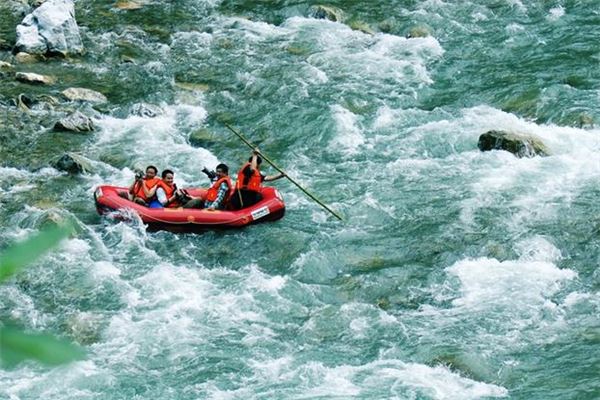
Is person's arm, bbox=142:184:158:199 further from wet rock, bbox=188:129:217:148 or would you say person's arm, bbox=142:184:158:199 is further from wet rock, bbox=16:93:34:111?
wet rock, bbox=16:93:34:111

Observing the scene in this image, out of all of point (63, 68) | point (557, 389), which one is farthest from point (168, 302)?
point (63, 68)

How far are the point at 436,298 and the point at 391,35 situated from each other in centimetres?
881

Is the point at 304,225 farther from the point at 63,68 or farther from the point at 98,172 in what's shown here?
the point at 63,68

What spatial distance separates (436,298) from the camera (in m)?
10.6

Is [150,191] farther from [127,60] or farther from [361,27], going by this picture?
[361,27]

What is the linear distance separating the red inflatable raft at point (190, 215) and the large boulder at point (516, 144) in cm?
345

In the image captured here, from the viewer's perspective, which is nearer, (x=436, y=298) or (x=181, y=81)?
(x=436, y=298)

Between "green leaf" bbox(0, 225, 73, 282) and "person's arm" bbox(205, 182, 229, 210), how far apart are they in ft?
38.7

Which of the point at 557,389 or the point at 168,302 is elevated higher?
→ the point at 557,389

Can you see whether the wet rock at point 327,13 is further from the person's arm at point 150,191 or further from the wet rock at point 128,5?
the person's arm at point 150,191

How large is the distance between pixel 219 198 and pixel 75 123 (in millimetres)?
3979

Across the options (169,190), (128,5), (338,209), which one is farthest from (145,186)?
(128,5)

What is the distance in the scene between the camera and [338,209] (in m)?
12.8

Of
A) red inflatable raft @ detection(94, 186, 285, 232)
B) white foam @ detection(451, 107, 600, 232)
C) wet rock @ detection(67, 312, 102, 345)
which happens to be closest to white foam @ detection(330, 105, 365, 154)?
white foam @ detection(451, 107, 600, 232)
